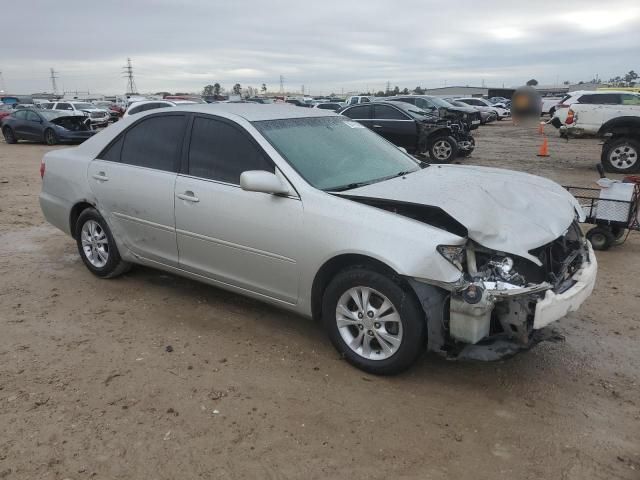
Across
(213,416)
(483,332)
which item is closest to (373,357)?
(483,332)

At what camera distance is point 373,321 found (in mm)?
3305

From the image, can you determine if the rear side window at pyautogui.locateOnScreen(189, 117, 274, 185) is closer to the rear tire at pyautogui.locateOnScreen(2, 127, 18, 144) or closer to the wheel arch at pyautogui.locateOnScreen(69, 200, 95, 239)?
the wheel arch at pyautogui.locateOnScreen(69, 200, 95, 239)

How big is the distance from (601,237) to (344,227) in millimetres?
4140

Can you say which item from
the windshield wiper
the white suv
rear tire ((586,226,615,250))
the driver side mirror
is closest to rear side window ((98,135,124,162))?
the driver side mirror

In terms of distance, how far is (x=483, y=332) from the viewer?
3020mm

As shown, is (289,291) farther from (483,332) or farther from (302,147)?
(483,332)

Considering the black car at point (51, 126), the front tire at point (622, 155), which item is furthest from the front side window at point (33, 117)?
the front tire at point (622, 155)

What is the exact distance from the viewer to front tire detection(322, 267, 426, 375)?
10.3ft

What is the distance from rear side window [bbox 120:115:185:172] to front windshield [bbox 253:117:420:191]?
817mm

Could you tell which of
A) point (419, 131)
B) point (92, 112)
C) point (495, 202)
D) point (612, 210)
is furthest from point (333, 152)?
point (92, 112)

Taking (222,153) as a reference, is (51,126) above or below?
below

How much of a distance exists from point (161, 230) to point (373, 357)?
2.12 metres

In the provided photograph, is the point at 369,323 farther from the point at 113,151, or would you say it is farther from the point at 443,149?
the point at 443,149

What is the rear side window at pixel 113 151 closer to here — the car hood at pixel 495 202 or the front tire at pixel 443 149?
the car hood at pixel 495 202
